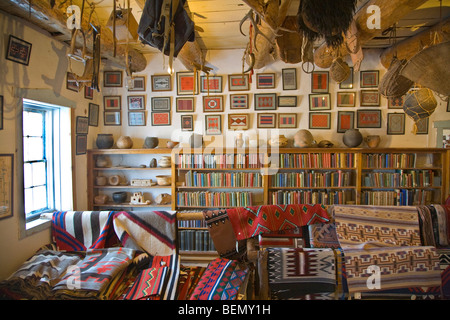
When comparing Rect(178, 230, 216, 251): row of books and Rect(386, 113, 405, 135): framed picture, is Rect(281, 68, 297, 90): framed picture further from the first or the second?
Rect(178, 230, 216, 251): row of books

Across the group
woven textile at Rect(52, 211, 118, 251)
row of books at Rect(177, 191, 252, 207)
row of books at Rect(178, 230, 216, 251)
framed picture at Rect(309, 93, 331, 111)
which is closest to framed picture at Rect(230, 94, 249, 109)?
framed picture at Rect(309, 93, 331, 111)

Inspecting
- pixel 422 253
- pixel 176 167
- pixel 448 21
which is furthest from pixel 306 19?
pixel 176 167

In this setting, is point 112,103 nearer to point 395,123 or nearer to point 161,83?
point 161,83

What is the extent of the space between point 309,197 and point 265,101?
1.63 metres

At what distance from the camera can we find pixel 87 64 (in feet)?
7.54

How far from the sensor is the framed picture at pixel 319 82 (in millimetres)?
3893

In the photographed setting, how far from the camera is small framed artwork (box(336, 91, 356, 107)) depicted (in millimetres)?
3891

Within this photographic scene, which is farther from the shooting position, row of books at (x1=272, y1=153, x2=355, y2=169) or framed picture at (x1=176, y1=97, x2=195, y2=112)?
framed picture at (x1=176, y1=97, x2=195, y2=112)

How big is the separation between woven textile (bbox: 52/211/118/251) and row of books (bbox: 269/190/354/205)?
2.41m

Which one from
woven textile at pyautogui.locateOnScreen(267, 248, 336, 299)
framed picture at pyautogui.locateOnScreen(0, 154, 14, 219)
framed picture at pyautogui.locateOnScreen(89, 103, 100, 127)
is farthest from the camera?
framed picture at pyautogui.locateOnScreen(89, 103, 100, 127)

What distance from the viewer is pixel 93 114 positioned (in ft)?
12.5

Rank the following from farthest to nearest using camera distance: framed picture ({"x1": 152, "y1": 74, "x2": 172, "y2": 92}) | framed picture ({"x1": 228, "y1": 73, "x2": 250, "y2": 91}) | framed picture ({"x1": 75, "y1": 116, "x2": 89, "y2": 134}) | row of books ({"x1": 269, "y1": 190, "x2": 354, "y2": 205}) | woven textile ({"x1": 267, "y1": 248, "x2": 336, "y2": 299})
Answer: framed picture ({"x1": 152, "y1": 74, "x2": 172, "y2": 92}), framed picture ({"x1": 228, "y1": 73, "x2": 250, "y2": 91}), row of books ({"x1": 269, "y1": 190, "x2": 354, "y2": 205}), framed picture ({"x1": 75, "y1": 116, "x2": 89, "y2": 134}), woven textile ({"x1": 267, "y1": 248, "x2": 336, "y2": 299})

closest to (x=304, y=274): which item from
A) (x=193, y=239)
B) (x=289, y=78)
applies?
(x=193, y=239)

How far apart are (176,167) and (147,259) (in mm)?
2180
